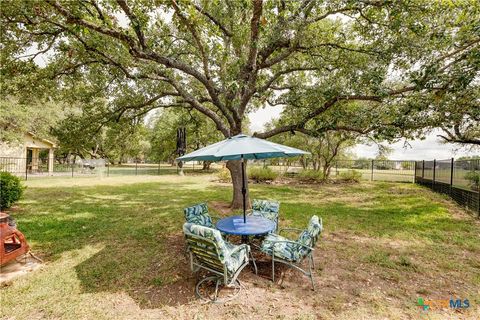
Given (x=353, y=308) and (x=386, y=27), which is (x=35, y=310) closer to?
(x=353, y=308)

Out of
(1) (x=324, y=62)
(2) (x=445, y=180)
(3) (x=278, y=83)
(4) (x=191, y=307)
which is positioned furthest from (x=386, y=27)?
(2) (x=445, y=180)

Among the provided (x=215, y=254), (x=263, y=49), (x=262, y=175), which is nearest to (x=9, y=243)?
(x=215, y=254)

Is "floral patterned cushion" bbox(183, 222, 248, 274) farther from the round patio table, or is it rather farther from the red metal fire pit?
the red metal fire pit

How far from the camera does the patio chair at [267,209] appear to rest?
5449mm

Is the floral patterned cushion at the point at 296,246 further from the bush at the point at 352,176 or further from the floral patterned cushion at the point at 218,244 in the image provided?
the bush at the point at 352,176

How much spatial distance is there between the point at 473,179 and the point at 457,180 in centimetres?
184

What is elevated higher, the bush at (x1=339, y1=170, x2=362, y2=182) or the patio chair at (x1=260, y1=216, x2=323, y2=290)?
the bush at (x1=339, y1=170, x2=362, y2=182)

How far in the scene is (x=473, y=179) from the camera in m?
8.49

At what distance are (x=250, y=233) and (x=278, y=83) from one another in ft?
24.2

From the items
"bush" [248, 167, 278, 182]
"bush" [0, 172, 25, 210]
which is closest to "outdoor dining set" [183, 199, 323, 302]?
"bush" [0, 172, 25, 210]

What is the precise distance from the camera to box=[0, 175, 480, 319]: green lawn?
10.1ft

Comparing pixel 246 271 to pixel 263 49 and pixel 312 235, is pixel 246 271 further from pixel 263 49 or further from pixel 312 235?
pixel 263 49

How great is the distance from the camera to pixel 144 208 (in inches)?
344

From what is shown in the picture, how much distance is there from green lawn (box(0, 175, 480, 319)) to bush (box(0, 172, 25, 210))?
500 millimetres
